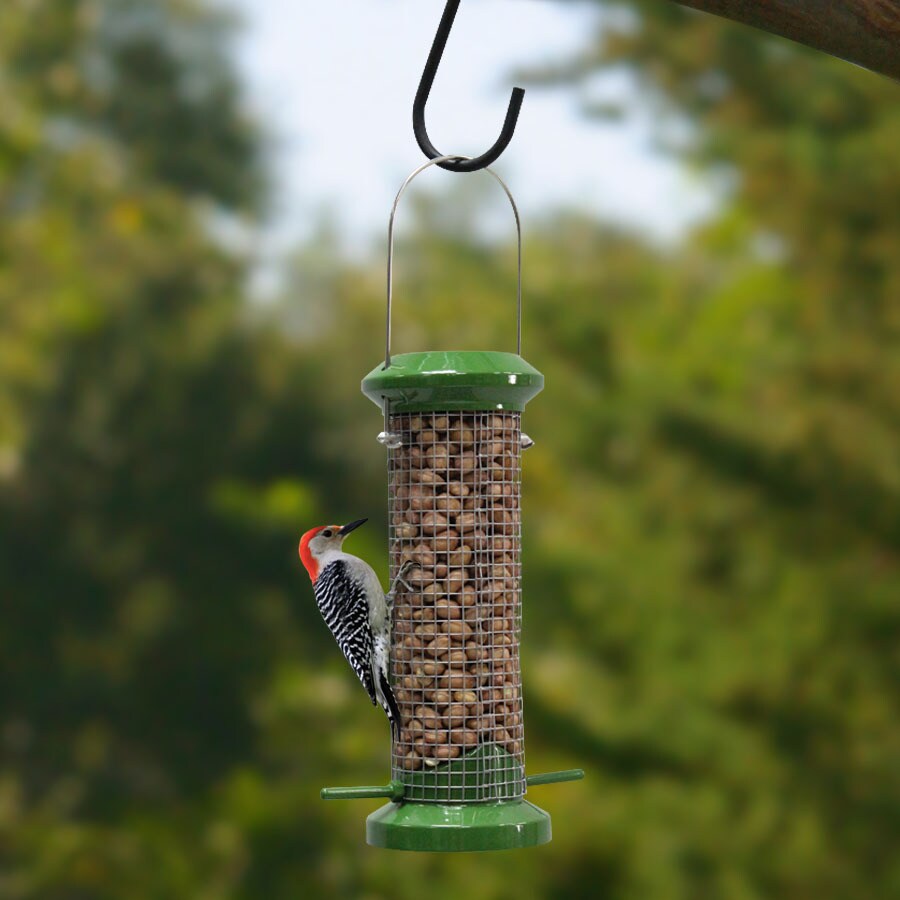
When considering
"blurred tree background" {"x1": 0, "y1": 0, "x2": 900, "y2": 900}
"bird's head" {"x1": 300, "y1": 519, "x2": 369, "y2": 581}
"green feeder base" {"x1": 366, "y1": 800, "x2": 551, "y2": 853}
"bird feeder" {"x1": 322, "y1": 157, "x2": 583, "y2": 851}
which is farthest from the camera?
"blurred tree background" {"x1": 0, "y1": 0, "x2": 900, "y2": 900}

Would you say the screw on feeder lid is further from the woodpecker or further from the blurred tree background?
the blurred tree background

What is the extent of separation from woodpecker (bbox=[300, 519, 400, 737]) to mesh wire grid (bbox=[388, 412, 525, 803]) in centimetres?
8

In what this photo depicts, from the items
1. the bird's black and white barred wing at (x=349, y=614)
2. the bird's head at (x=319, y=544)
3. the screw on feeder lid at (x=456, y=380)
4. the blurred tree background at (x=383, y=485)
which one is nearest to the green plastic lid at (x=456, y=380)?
the screw on feeder lid at (x=456, y=380)

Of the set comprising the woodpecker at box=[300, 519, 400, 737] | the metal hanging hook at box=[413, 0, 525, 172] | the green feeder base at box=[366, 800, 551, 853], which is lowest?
the green feeder base at box=[366, 800, 551, 853]

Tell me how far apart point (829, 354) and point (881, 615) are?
A: 5.25 feet

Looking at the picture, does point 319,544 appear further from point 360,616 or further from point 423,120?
point 423,120

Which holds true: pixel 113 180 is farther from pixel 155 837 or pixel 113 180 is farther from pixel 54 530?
pixel 155 837

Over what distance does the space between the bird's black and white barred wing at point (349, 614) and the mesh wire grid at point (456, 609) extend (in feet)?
0.63

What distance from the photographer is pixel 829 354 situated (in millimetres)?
8258

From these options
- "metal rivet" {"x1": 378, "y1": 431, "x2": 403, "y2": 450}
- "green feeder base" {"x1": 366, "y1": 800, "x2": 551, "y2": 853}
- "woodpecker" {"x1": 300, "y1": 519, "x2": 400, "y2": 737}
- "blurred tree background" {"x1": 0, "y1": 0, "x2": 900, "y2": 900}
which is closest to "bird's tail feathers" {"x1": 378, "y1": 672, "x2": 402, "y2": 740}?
"woodpecker" {"x1": 300, "y1": 519, "x2": 400, "y2": 737}

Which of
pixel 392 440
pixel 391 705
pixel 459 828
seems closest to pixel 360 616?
pixel 391 705

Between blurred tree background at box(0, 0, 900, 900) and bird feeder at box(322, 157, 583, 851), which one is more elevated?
blurred tree background at box(0, 0, 900, 900)

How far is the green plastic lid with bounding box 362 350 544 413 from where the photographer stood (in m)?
3.11

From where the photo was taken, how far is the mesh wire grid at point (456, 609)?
327 cm
